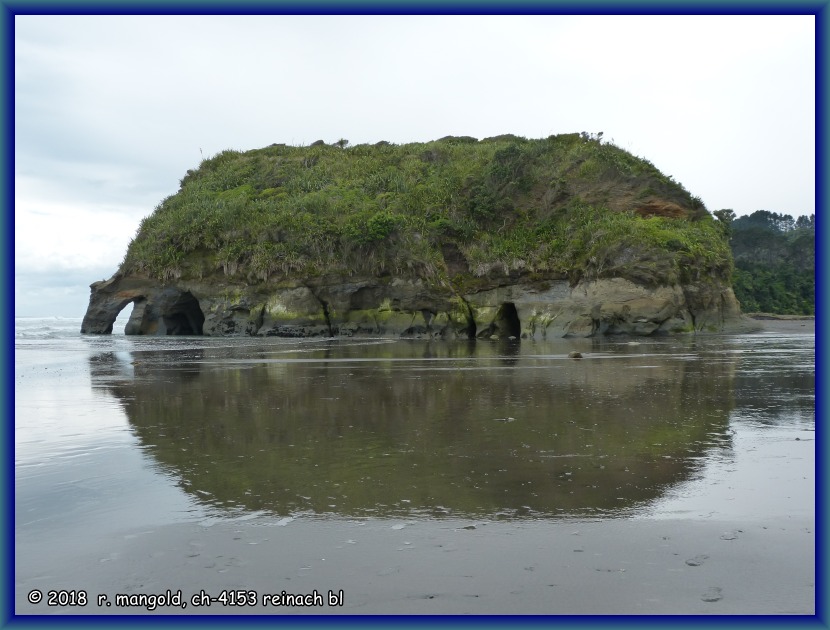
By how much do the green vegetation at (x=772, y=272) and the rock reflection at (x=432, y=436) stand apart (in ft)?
158

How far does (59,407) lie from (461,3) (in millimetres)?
9757

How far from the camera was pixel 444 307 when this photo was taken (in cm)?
4069

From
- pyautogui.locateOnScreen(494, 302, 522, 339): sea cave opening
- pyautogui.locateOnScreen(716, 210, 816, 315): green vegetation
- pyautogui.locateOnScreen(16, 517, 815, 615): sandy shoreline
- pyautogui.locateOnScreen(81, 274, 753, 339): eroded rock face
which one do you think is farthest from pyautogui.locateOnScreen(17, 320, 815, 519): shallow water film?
pyautogui.locateOnScreen(716, 210, 816, 315): green vegetation

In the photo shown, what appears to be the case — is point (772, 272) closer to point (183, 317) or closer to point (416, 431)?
point (183, 317)

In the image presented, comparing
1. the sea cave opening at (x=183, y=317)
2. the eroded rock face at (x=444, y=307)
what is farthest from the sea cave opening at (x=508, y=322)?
the sea cave opening at (x=183, y=317)

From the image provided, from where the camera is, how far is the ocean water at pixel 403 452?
5215 mm

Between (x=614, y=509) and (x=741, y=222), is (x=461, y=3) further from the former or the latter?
(x=741, y=222)

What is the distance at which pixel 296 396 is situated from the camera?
471 inches

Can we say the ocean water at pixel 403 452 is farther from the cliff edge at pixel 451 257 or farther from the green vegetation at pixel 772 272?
the green vegetation at pixel 772 272

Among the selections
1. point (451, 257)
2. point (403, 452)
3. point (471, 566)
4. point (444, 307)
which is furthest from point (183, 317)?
point (471, 566)

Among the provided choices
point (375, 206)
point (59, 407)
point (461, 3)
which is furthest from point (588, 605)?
point (375, 206)

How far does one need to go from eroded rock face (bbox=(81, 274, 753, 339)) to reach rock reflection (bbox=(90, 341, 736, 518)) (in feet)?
71.4

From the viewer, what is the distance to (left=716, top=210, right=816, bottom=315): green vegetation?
215 ft

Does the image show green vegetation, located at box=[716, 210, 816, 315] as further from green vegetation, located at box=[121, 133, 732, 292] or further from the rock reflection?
the rock reflection
